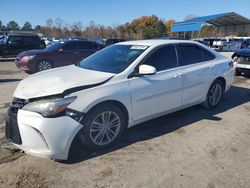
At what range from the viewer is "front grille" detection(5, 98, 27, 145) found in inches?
145

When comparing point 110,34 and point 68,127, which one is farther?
point 110,34

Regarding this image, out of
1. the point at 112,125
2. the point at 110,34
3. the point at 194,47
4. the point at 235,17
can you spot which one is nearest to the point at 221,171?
the point at 112,125

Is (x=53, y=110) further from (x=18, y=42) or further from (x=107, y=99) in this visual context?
(x=18, y=42)

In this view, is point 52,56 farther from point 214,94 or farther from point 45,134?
point 45,134

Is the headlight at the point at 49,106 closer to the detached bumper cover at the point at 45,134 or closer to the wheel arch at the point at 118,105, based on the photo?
the detached bumper cover at the point at 45,134

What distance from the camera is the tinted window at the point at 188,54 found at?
5.31 m

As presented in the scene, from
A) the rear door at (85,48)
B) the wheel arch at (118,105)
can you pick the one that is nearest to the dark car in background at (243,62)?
the rear door at (85,48)

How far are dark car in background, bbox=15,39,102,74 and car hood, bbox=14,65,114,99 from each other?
293 inches

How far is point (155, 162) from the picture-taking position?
12.6 feet

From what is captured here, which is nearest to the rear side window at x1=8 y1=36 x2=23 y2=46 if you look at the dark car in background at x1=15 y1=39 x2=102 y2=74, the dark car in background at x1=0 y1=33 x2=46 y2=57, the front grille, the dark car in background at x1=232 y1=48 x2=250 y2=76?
the dark car in background at x1=0 y1=33 x2=46 y2=57

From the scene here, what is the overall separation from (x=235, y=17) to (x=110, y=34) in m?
32.5

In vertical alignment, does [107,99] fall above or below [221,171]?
above

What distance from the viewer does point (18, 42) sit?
740 inches

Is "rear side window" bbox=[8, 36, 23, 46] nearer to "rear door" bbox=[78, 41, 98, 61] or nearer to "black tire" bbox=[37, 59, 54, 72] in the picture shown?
"rear door" bbox=[78, 41, 98, 61]
